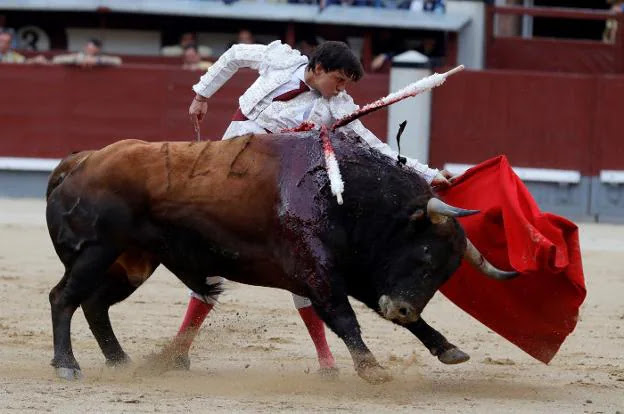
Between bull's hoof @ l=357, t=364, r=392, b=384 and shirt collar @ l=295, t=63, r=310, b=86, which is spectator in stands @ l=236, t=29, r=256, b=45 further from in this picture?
bull's hoof @ l=357, t=364, r=392, b=384

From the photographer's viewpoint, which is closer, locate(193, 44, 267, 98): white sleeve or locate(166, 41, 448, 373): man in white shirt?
locate(166, 41, 448, 373): man in white shirt

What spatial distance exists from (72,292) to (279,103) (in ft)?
3.03

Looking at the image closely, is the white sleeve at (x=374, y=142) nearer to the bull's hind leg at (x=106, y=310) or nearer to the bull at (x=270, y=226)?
the bull at (x=270, y=226)

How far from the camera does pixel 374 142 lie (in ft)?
14.9

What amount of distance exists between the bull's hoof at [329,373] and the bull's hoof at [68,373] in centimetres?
79

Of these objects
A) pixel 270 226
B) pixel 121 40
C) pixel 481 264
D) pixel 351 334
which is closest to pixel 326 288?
pixel 351 334

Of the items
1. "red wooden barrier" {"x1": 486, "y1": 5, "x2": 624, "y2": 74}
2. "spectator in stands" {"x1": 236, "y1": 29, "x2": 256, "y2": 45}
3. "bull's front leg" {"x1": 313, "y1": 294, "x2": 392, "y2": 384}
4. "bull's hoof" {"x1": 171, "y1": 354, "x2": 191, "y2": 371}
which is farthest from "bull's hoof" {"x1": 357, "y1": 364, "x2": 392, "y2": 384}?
"red wooden barrier" {"x1": 486, "y1": 5, "x2": 624, "y2": 74}

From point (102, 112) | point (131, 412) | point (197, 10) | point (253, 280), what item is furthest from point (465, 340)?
point (197, 10)

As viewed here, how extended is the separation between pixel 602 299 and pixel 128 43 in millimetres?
7710

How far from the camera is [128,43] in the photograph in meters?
13.4

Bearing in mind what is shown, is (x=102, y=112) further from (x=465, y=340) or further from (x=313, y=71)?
(x=313, y=71)

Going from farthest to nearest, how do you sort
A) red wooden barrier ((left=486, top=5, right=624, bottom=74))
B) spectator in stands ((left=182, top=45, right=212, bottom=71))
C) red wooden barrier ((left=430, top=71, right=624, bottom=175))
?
red wooden barrier ((left=486, top=5, right=624, bottom=74)) → spectator in stands ((left=182, top=45, right=212, bottom=71)) → red wooden barrier ((left=430, top=71, right=624, bottom=175))

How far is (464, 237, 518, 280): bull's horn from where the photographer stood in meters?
4.35

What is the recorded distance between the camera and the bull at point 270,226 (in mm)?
4246
